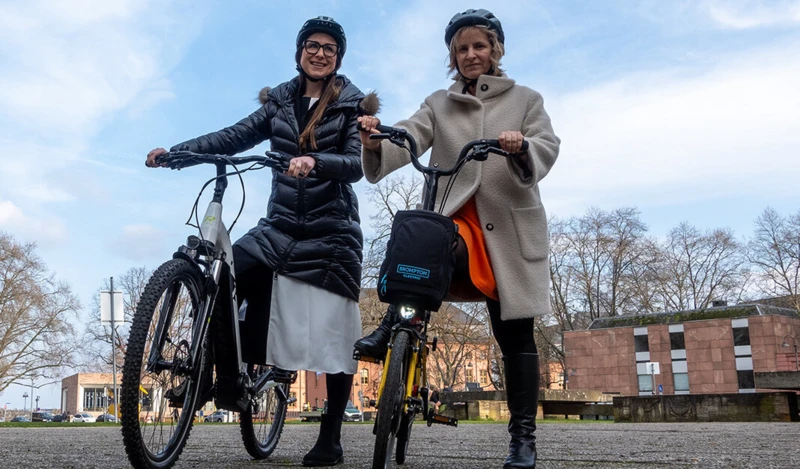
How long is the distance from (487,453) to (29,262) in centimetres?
4190

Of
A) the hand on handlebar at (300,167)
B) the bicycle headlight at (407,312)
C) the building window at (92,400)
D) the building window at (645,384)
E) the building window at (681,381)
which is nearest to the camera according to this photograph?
the bicycle headlight at (407,312)

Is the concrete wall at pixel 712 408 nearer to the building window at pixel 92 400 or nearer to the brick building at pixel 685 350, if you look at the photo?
the brick building at pixel 685 350

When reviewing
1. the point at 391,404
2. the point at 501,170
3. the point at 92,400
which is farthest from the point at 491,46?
the point at 92,400

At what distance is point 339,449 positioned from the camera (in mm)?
3951

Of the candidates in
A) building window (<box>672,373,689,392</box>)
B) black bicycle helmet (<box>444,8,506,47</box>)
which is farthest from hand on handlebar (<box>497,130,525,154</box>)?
building window (<box>672,373,689,392</box>)

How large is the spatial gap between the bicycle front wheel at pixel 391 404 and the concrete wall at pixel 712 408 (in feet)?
52.3

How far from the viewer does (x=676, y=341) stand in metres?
46.2

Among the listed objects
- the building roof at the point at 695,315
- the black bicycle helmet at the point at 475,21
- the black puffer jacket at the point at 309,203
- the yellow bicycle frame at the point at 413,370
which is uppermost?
the building roof at the point at 695,315

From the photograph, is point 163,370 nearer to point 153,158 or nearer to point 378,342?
point 378,342

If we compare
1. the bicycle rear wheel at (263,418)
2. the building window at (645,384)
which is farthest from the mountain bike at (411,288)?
the building window at (645,384)

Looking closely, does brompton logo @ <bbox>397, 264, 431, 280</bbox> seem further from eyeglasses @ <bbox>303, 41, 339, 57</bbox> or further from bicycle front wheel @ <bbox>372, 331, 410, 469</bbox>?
eyeglasses @ <bbox>303, 41, 339, 57</bbox>

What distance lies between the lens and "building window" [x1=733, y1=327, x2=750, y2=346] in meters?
42.8

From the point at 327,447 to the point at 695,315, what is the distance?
45744mm

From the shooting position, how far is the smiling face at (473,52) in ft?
12.7
